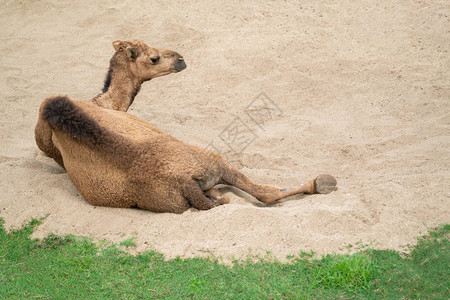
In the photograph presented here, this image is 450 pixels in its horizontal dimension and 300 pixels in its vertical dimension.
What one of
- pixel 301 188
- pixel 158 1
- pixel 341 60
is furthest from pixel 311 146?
pixel 158 1

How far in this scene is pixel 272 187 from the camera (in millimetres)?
5070

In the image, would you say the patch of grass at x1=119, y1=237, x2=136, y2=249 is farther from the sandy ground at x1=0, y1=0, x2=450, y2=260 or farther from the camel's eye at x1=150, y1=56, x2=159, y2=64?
the camel's eye at x1=150, y1=56, x2=159, y2=64

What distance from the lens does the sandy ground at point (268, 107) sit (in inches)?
164

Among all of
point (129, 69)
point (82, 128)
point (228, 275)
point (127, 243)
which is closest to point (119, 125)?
point (82, 128)

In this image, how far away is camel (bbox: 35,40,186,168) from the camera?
20.3 ft

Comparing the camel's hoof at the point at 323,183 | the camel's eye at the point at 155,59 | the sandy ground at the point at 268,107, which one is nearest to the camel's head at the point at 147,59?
the camel's eye at the point at 155,59

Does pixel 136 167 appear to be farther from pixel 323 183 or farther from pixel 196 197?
pixel 323 183

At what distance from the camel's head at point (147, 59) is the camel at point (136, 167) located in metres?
1.39

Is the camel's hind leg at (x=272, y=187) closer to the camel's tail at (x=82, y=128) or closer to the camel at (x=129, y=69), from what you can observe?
the camel's tail at (x=82, y=128)

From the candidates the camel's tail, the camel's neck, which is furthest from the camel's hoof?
the camel's neck

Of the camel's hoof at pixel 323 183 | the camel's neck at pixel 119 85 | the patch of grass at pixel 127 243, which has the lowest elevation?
the patch of grass at pixel 127 243

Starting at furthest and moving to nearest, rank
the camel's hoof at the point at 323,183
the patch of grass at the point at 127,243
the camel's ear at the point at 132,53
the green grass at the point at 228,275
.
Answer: the camel's ear at the point at 132,53 < the camel's hoof at the point at 323,183 < the patch of grass at the point at 127,243 < the green grass at the point at 228,275

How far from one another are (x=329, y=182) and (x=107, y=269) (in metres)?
2.40

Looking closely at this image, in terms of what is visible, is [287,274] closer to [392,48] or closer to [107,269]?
[107,269]
